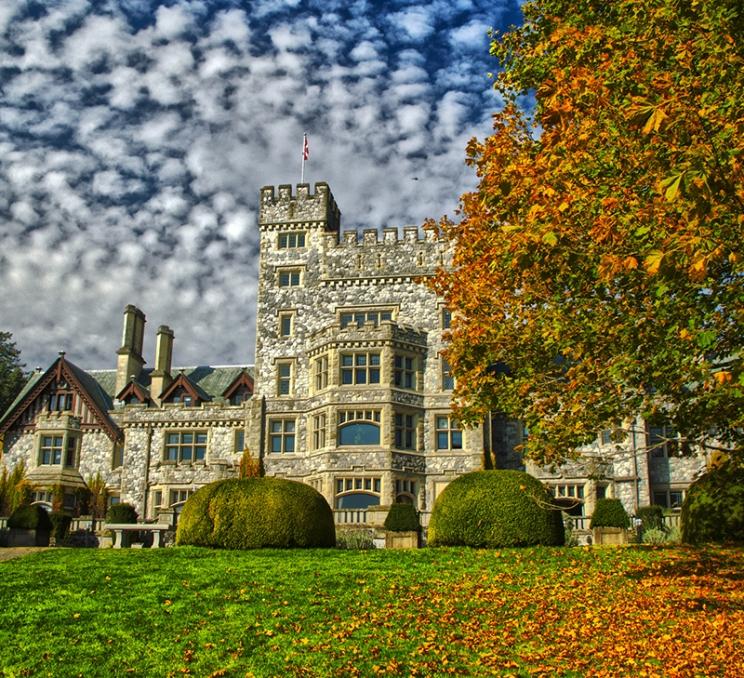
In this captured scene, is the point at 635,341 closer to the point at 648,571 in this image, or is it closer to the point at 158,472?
the point at 648,571

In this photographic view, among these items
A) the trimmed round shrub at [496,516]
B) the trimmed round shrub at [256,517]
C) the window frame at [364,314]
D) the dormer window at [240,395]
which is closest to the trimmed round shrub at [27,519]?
the trimmed round shrub at [256,517]

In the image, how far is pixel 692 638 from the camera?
39.0ft

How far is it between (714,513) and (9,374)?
44834 mm

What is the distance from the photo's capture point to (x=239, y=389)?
137 ft

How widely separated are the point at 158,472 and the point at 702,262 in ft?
115

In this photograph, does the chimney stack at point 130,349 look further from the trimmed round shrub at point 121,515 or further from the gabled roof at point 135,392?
the trimmed round shrub at point 121,515

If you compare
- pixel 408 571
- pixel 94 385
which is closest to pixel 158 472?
pixel 94 385

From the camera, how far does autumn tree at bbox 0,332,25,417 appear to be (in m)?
51.4

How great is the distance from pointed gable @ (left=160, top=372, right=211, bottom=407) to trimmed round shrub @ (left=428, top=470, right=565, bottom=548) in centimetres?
2382

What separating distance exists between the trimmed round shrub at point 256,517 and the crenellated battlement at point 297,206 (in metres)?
20.7

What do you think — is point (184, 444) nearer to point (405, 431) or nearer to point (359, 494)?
point (359, 494)

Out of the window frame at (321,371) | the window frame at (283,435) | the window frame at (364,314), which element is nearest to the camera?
the window frame at (321,371)

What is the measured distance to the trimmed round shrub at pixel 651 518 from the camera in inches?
1073

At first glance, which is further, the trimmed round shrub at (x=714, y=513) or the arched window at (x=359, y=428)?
the arched window at (x=359, y=428)
